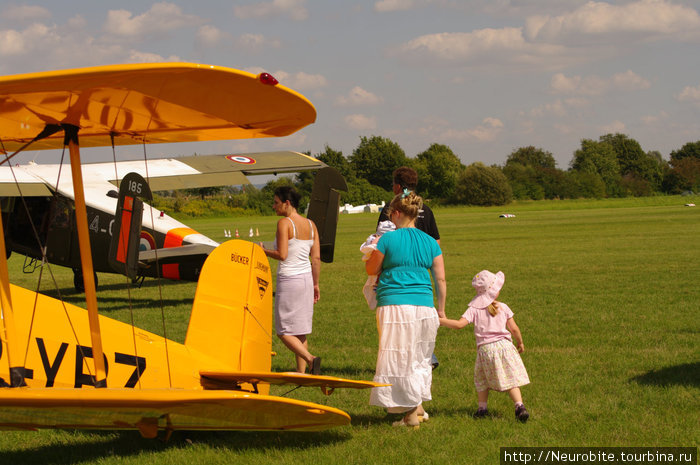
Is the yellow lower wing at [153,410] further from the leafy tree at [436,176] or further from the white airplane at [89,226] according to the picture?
the leafy tree at [436,176]

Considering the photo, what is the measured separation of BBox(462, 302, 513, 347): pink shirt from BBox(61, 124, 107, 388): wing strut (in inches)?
100.0

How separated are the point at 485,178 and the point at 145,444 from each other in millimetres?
87671

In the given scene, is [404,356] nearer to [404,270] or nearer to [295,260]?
[404,270]

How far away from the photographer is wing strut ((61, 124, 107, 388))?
406 centimetres

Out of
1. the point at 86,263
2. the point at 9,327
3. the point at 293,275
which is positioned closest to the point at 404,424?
the point at 293,275

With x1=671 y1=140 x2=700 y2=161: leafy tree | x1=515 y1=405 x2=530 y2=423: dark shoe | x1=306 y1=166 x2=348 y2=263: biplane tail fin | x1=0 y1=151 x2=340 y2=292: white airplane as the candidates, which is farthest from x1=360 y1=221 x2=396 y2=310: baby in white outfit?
x1=671 y1=140 x2=700 y2=161: leafy tree

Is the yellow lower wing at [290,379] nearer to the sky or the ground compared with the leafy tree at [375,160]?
nearer to the ground

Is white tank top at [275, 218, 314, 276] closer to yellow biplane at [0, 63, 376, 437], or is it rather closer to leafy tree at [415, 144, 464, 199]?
yellow biplane at [0, 63, 376, 437]

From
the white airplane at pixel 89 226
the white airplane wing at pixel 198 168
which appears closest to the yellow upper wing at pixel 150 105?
the white airplane at pixel 89 226

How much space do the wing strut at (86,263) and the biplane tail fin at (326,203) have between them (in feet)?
14.3

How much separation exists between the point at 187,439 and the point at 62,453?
0.79 meters

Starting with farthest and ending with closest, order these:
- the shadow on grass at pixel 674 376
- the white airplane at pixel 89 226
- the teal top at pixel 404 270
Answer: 1. the white airplane at pixel 89 226
2. the shadow on grass at pixel 674 376
3. the teal top at pixel 404 270

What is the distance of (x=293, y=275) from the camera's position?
6.39 metres

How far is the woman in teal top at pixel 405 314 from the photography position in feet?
16.1
